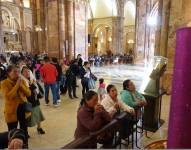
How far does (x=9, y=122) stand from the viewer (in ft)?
12.4

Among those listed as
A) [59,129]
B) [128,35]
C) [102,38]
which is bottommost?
[59,129]

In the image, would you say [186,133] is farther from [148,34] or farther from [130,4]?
[130,4]

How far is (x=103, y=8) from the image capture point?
28.9 meters

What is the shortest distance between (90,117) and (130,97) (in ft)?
5.76

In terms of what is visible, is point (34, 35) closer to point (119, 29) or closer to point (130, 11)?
Result: point (119, 29)

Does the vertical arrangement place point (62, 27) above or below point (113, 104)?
above

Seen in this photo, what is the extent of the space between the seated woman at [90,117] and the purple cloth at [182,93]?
1967 mm

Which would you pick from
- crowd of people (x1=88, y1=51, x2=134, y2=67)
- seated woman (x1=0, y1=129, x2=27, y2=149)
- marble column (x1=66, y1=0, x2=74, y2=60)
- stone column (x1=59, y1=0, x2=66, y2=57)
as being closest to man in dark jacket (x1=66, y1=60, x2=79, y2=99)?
seated woman (x1=0, y1=129, x2=27, y2=149)

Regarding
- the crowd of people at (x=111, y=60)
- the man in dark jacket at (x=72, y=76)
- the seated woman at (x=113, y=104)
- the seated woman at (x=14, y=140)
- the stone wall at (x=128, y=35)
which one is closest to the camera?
the seated woman at (x=14, y=140)

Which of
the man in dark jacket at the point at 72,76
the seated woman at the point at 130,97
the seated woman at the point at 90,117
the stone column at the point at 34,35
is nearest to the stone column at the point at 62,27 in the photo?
the man in dark jacket at the point at 72,76

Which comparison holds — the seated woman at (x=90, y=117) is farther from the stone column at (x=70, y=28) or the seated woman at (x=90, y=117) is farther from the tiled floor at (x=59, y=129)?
the stone column at (x=70, y=28)

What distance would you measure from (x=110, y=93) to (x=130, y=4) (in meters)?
29.9

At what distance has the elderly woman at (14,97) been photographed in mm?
3648

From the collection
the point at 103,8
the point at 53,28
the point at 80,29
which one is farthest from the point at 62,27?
the point at 103,8
